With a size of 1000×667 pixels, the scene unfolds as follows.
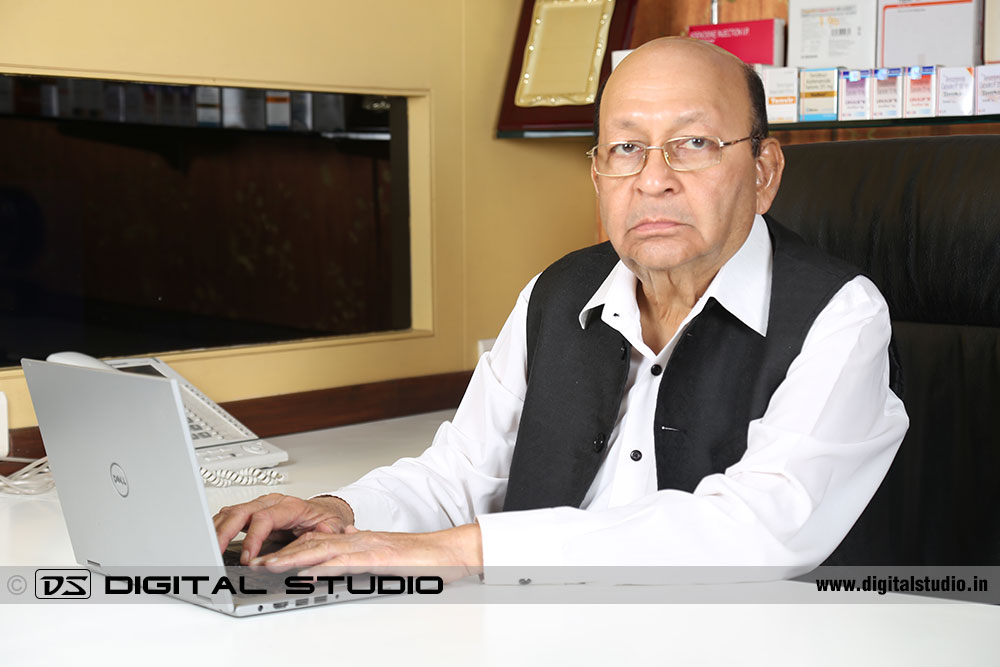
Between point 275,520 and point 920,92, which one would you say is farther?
point 920,92

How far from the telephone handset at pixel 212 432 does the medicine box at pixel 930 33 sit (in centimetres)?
143

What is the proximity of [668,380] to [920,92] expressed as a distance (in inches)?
45.8

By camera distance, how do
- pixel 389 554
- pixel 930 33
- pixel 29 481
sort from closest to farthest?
pixel 389 554 < pixel 29 481 < pixel 930 33

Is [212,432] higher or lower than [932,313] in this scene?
lower

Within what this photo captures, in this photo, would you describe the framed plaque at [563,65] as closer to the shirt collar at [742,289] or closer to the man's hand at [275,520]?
the shirt collar at [742,289]

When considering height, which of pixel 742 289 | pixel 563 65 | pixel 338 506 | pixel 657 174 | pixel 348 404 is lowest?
pixel 348 404

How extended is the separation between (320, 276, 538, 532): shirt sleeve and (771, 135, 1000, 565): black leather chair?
0.45 metres

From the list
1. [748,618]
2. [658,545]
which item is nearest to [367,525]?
[658,545]

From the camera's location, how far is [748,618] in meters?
1.08

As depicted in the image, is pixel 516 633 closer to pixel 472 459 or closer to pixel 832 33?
pixel 472 459

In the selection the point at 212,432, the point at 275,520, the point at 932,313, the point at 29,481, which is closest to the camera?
the point at 275,520

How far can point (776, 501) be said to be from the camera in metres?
1.20

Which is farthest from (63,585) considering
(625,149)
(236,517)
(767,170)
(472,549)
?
(767,170)

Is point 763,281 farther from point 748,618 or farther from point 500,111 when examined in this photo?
point 500,111
